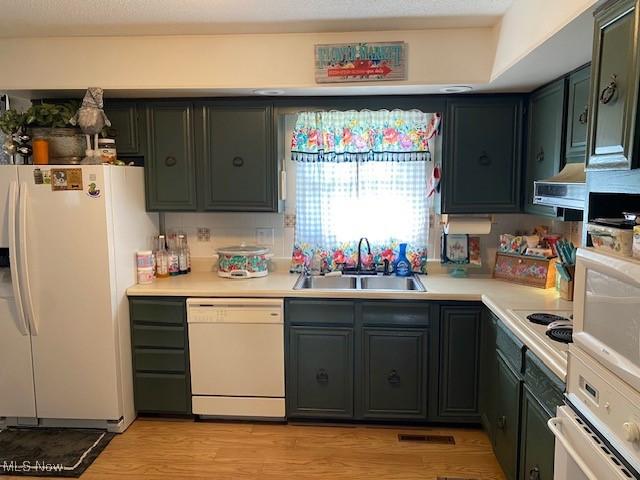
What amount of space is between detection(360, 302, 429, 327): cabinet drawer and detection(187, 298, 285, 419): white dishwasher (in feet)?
1.72

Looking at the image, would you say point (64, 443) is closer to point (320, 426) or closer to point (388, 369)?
point (320, 426)

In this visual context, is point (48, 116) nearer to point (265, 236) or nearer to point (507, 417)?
point (265, 236)

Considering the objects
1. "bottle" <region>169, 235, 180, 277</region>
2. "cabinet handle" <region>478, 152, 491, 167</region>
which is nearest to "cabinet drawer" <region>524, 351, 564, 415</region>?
"cabinet handle" <region>478, 152, 491, 167</region>

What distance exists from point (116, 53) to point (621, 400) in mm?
2980

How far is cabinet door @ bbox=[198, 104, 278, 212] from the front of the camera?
321 cm

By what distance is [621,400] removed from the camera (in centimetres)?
125

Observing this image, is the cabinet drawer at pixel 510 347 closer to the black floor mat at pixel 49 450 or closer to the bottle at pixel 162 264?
the bottle at pixel 162 264

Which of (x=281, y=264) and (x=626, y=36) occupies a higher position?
(x=626, y=36)

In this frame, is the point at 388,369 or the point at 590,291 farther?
the point at 388,369

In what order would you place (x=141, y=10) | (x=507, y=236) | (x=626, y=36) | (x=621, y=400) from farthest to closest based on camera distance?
(x=507, y=236) → (x=141, y=10) → (x=626, y=36) → (x=621, y=400)

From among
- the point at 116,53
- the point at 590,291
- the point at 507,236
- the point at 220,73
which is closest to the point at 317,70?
the point at 220,73

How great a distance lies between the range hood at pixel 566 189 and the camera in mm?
2023

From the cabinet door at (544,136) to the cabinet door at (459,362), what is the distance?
30.1 inches

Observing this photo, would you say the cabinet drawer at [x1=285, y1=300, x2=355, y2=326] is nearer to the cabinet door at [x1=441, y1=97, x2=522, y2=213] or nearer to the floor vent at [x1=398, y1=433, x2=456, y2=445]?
the floor vent at [x1=398, y1=433, x2=456, y2=445]
